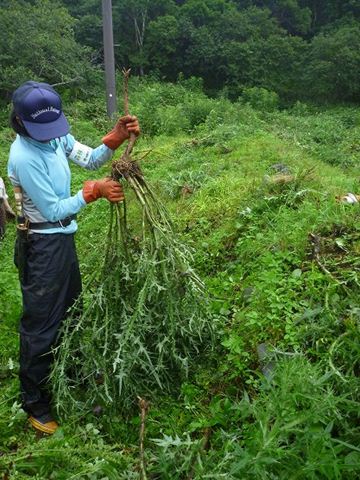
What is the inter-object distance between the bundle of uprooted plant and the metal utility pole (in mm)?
8823

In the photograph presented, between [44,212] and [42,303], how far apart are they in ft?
1.74

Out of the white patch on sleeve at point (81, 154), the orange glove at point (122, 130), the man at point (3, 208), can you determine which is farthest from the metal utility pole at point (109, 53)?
the orange glove at point (122, 130)

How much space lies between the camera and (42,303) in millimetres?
2801

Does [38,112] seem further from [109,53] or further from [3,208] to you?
[109,53]

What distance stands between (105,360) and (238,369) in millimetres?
771

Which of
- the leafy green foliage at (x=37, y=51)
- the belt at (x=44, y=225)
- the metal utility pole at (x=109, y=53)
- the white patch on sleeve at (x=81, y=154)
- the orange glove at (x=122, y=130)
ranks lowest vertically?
the leafy green foliage at (x=37, y=51)

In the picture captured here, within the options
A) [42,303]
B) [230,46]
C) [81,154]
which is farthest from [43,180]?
[230,46]

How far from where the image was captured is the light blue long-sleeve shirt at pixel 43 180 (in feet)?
8.49

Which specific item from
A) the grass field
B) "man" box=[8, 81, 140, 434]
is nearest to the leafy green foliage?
the grass field

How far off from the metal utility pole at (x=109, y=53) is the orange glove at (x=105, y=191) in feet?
29.5

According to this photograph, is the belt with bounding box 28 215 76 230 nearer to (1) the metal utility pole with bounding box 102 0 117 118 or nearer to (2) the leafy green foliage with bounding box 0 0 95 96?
(1) the metal utility pole with bounding box 102 0 117 118

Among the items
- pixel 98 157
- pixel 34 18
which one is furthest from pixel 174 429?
pixel 34 18

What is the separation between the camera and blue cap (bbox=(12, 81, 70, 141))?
2.54 metres

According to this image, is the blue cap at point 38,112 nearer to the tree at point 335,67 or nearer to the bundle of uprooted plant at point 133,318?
the bundle of uprooted plant at point 133,318
